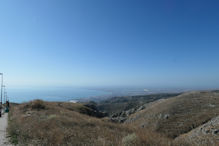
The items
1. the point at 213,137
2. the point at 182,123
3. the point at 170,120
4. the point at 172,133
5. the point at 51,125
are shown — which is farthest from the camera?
the point at 170,120

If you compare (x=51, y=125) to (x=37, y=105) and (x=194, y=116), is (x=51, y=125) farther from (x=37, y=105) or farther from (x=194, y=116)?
(x=194, y=116)

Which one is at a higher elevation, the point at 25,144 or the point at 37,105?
the point at 25,144

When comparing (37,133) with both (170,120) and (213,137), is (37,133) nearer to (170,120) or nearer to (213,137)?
(213,137)

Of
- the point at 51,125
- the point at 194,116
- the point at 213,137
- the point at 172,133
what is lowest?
the point at 172,133

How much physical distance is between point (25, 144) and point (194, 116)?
15.0 metres

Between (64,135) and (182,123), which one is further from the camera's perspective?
(182,123)

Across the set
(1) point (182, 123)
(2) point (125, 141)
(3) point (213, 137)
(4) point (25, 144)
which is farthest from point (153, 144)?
(1) point (182, 123)

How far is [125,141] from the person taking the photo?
179 inches

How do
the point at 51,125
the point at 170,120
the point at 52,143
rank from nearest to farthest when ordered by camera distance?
the point at 52,143, the point at 51,125, the point at 170,120

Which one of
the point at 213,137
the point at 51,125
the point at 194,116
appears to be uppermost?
the point at 51,125

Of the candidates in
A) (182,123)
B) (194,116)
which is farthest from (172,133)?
(194,116)

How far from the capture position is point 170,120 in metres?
13.2

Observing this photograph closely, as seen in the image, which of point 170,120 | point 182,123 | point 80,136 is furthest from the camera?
point 170,120

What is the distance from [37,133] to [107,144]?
4008mm
